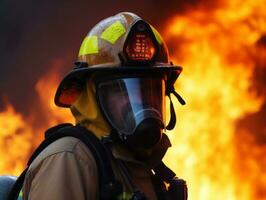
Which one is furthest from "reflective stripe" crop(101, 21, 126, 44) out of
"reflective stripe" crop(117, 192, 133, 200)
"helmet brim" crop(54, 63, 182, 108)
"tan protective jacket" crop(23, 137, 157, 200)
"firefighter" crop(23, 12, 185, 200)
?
"reflective stripe" crop(117, 192, 133, 200)

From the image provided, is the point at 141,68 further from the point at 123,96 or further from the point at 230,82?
the point at 230,82

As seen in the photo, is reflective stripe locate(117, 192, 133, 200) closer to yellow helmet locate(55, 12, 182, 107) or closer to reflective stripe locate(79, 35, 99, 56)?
yellow helmet locate(55, 12, 182, 107)

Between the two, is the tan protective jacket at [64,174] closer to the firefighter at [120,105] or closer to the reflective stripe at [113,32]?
the firefighter at [120,105]

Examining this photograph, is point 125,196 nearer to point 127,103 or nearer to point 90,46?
point 127,103

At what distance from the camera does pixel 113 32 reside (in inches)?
96.4

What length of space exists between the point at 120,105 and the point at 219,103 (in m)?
5.29

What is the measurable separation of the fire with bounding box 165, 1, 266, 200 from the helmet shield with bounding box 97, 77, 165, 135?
5145 millimetres

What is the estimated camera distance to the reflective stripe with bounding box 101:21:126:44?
2.44 m

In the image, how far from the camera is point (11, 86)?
851 cm

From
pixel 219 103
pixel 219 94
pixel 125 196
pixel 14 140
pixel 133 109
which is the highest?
pixel 219 94

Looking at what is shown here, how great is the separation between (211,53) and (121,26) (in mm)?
5196

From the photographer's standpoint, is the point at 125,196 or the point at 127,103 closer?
the point at 125,196

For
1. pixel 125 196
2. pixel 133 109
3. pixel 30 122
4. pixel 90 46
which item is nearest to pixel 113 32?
pixel 90 46

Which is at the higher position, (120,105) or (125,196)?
(120,105)
